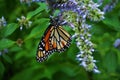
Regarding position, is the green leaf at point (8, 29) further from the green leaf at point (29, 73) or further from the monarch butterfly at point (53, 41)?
the green leaf at point (29, 73)

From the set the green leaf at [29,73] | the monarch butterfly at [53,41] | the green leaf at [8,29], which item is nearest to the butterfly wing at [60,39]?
the monarch butterfly at [53,41]

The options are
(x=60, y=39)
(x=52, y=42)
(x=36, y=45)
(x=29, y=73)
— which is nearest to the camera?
(x=52, y=42)

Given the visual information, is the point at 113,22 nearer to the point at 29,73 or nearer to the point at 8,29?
the point at 8,29

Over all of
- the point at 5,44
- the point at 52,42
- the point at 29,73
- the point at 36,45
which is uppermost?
the point at 29,73

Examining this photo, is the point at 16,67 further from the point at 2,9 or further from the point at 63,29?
the point at 63,29

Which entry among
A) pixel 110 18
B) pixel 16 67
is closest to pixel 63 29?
pixel 110 18

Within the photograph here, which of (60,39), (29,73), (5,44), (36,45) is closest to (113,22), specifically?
(60,39)
